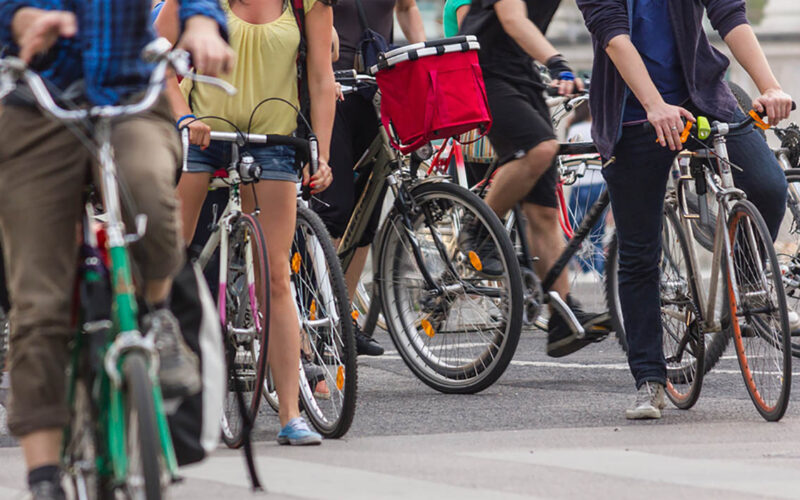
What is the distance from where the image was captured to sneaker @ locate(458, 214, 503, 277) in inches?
258

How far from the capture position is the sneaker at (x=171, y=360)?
3.18 m

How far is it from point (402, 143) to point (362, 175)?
1.76 feet

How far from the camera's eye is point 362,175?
714cm

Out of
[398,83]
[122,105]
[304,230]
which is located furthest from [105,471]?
[398,83]

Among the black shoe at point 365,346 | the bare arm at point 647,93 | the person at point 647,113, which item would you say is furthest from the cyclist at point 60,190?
the black shoe at point 365,346

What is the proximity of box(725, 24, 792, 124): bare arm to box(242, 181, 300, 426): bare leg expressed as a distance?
168cm

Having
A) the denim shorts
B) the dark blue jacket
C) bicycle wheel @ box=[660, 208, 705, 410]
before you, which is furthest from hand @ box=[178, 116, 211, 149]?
bicycle wheel @ box=[660, 208, 705, 410]

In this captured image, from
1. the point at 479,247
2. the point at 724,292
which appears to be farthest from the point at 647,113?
the point at 479,247

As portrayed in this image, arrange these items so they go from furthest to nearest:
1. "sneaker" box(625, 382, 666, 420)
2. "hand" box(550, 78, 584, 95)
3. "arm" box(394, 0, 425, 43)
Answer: "arm" box(394, 0, 425, 43) → "hand" box(550, 78, 584, 95) → "sneaker" box(625, 382, 666, 420)

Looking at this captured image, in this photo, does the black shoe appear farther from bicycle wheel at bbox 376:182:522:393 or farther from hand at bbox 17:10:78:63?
hand at bbox 17:10:78:63

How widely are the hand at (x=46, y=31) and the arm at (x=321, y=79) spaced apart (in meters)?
2.02

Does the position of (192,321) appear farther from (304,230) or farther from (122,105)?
(304,230)

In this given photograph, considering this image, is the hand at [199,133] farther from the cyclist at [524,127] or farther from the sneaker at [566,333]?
the sneaker at [566,333]

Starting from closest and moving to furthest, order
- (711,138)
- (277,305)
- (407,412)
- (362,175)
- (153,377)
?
(153,377) → (277,305) → (711,138) → (407,412) → (362,175)
